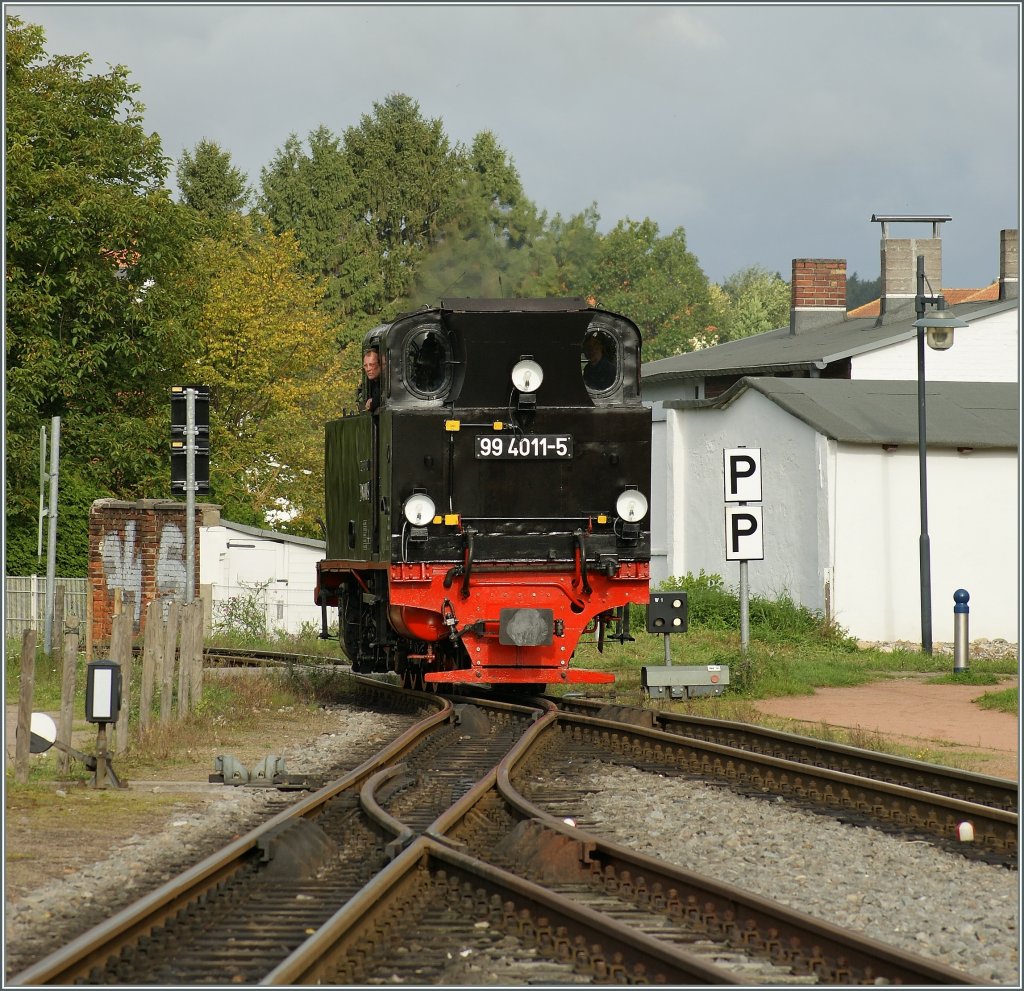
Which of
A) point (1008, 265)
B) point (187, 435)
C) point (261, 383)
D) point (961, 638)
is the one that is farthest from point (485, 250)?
point (261, 383)

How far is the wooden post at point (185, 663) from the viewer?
Result: 14602mm

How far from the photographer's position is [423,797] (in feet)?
33.6

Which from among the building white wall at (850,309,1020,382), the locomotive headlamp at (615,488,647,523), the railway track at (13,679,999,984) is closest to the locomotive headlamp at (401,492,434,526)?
the locomotive headlamp at (615,488,647,523)

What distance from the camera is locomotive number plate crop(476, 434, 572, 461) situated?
14828 millimetres

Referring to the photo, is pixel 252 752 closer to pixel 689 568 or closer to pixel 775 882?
pixel 775 882

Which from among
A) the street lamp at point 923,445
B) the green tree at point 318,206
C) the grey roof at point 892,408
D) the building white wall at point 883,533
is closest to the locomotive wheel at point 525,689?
the street lamp at point 923,445

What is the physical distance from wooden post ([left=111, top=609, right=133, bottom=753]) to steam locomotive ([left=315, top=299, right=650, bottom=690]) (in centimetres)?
276

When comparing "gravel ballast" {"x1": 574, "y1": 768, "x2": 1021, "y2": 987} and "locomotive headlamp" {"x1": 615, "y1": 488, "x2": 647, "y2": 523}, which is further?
→ "locomotive headlamp" {"x1": 615, "y1": 488, "x2": 647, "y2": 523}

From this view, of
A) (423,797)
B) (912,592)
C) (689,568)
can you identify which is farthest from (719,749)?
(689,568)

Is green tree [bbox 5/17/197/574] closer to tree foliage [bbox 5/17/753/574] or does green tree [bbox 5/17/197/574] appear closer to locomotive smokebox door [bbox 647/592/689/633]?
tree foliage [bbox 5/17/753/574]

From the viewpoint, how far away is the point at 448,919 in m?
6.69

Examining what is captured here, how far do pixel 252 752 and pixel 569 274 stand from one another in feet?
38.2

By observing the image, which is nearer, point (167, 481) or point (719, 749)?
point (719, 749)

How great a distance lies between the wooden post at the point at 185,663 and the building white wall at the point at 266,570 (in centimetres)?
1559
